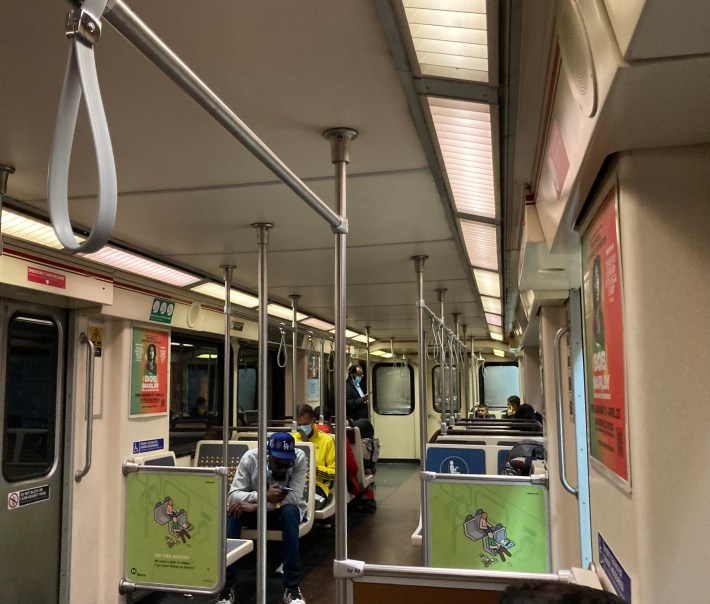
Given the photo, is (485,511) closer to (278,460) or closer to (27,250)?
(278,460)

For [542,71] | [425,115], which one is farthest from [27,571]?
[542,71]

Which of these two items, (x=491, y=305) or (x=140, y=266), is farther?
(x=491, y=305)

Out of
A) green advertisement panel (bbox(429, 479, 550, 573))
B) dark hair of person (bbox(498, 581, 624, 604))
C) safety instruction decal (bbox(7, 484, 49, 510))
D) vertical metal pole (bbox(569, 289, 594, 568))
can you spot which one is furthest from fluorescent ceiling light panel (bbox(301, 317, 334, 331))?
dark hair of person (bbox(498, 581, 624, 604))

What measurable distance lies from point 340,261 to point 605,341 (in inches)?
31.5

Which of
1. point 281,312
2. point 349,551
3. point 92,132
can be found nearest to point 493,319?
point 281,312

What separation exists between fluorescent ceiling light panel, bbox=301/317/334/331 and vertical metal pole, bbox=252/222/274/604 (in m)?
4.23

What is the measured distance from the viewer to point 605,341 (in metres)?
1.44

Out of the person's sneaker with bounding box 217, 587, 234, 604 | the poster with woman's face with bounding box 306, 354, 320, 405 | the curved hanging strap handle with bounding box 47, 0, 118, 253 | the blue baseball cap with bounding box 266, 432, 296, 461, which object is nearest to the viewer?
the curved hanging strap handle with bounding box 47, 0, 118, 253

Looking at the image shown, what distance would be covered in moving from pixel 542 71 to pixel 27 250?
2703 millimetres

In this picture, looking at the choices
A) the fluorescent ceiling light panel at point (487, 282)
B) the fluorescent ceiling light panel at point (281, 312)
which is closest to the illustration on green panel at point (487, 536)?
the fluorescent ceiling light panel at point (487, 282)

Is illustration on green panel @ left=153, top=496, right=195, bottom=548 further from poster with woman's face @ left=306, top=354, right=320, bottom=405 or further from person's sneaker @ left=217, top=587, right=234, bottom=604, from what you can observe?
poster with woman's face @ left=306, top=354, right=320, bottom=405

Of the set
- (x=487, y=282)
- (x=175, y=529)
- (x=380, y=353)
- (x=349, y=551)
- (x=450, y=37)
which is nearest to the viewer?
(x=450, y=37)

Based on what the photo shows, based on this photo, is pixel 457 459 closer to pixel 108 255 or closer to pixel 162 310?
pixel 162 310

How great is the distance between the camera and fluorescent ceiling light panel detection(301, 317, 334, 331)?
7.55 metres
